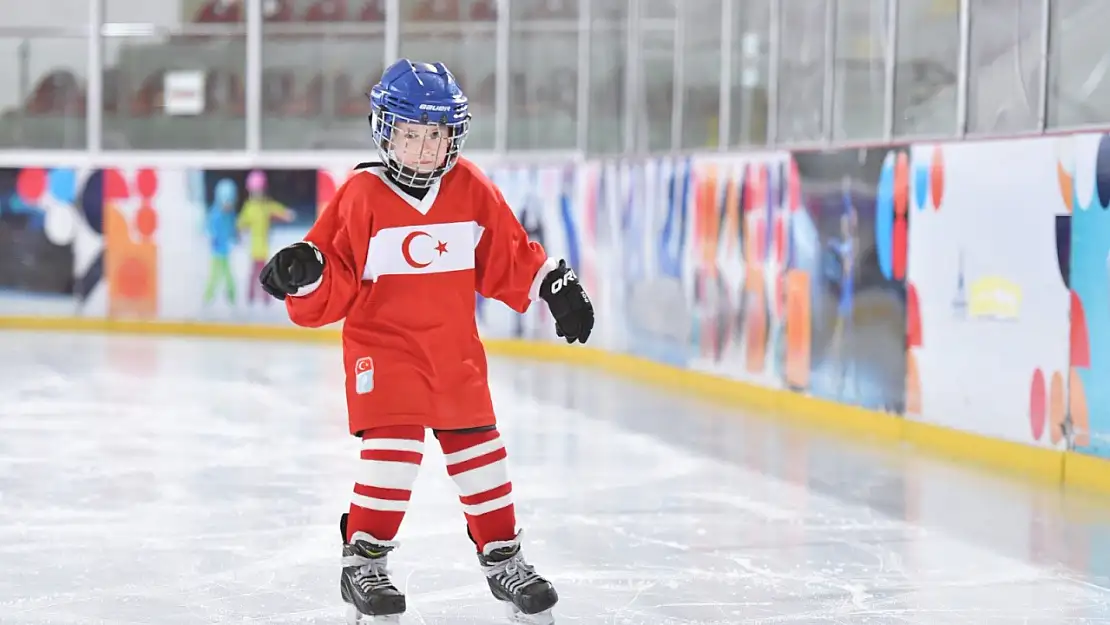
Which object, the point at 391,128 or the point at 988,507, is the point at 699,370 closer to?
the point at 988,507

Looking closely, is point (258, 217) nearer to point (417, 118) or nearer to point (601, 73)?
point (601, 73)

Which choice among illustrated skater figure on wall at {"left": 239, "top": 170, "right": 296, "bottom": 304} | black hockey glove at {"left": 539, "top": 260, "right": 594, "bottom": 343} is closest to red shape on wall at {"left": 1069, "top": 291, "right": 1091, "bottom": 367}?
black hockey glove at {"left": 539, "top": 260, "right": 594, "bottom": 343}

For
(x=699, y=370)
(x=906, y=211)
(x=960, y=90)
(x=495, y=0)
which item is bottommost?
(x=699, y=370)

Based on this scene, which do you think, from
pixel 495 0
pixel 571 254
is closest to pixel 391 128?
pixel 571 254

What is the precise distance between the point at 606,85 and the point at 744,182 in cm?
263

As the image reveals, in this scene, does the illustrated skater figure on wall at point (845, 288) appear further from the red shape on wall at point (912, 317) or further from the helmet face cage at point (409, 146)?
the helmet face cage at point (409, 146)

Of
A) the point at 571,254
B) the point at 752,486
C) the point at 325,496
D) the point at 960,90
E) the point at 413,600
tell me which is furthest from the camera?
the point at 571,254

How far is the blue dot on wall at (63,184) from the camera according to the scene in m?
11.5

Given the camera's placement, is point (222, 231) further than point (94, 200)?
No

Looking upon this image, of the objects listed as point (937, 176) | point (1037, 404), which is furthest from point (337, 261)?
point (937, 176)

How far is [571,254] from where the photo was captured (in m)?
10.2

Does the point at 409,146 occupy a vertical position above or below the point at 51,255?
above

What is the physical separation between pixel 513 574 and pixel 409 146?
0.81 meters

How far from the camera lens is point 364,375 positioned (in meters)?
2.99
